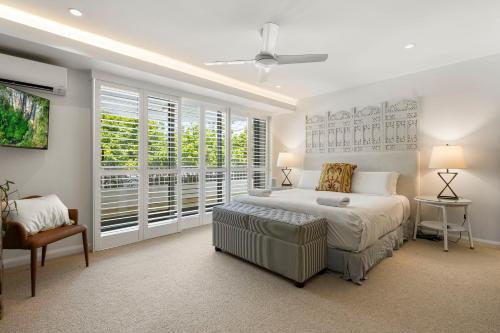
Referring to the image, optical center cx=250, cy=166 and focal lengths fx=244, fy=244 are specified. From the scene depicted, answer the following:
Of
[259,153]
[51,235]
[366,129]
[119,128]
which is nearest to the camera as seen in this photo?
[51,235]

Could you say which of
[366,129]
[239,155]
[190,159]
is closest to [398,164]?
[366,129]

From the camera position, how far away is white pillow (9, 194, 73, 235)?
2287 mm

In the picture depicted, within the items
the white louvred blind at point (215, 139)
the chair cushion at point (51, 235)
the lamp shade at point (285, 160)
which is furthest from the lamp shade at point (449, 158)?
the chair cushion at point (51, 235)

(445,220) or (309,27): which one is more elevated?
(309,27)

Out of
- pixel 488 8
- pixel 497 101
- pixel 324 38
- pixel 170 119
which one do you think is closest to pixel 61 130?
pixel 170 119

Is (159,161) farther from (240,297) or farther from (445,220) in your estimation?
(445,220)

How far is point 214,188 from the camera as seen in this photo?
187 inches

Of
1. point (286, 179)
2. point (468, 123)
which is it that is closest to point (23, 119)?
point (286, 179)

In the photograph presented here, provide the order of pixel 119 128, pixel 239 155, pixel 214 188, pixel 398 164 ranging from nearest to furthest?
pixel 119 128 < pixel 398 164 < pixel 214 188 < pixel 239 155

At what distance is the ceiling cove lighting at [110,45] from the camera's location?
7.92 ft

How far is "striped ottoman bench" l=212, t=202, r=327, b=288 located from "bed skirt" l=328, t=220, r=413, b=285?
0.36 ft

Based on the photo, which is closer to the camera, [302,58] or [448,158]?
[302,58]

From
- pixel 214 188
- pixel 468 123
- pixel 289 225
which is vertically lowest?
pixel 289 225

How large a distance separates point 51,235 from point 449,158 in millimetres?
4713
